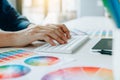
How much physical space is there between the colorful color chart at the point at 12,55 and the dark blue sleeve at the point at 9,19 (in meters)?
0.46

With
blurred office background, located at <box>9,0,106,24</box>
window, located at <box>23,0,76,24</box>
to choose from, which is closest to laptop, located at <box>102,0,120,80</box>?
blurred office background, located at <box>9,0,106,24</box>

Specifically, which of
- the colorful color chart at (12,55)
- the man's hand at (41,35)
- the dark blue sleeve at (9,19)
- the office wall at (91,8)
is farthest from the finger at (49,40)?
the office wall at (91,8)

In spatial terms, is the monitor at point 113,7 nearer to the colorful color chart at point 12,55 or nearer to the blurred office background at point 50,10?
the colorful color chart at point 12,55

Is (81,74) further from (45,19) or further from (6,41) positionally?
(45,19)

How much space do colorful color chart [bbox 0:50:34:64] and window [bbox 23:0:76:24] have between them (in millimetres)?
4066

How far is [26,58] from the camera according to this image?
61cm

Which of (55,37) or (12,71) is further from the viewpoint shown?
(55,37)

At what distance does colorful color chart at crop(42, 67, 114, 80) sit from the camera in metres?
0.45

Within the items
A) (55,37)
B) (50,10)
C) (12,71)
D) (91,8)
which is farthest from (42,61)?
(50,10)

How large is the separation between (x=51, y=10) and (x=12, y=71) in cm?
480

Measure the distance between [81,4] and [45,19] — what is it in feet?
4.62

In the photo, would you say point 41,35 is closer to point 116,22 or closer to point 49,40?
point 49,40

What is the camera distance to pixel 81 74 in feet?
1.54

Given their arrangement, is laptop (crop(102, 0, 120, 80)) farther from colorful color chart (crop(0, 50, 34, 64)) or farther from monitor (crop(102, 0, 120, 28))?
colorful color chart (crop(0, 50, 34, 64))
